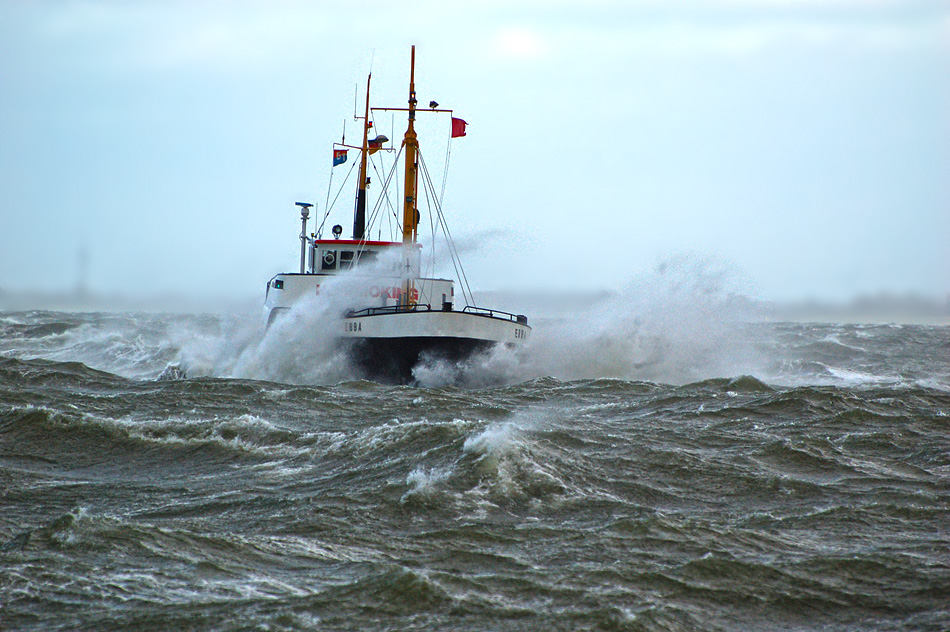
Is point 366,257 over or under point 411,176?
Answer: under

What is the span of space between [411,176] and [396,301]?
3.32 metres

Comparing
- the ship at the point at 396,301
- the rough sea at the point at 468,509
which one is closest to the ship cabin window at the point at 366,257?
the ship at the point at 396,301

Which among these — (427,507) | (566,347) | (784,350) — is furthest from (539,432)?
(784,350)

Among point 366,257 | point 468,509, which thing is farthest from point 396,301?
point 468,509

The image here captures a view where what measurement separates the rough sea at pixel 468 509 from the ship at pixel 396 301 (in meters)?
2.63

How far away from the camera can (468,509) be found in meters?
8.95

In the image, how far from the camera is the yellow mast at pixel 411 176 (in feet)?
80.8

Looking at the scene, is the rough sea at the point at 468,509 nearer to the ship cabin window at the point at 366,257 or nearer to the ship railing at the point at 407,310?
the ship railing at the point at 407,310

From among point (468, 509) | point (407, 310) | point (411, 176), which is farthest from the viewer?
point (411, 176)

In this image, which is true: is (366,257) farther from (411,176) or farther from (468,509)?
(468,509)

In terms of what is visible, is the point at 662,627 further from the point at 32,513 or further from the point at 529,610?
the point at 32,513

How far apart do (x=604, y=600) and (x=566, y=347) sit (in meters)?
18.5

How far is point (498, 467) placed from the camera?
10.1 m

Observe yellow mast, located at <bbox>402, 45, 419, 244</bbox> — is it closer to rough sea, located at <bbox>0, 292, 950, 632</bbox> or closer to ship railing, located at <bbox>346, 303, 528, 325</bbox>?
ship railing, located at <bbox>346, 303, 528, 325</bbox>
